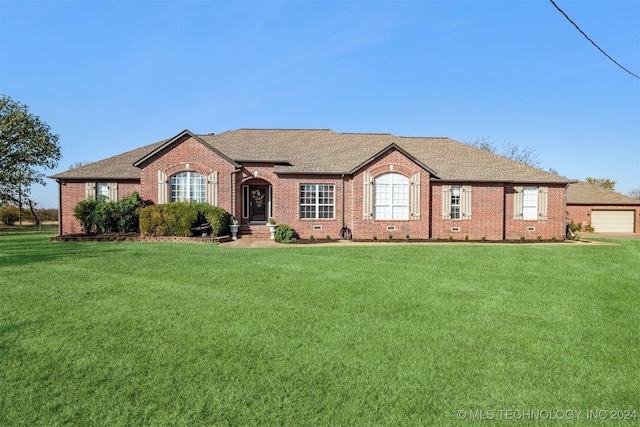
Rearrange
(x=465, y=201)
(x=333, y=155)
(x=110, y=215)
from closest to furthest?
(x=110, y=215) → (x=465, y=201) → (x=333, y=155)

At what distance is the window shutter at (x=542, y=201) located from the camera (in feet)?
69.6

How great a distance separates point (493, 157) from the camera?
918 inches

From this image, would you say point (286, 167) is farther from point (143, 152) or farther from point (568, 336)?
point (568, 336)

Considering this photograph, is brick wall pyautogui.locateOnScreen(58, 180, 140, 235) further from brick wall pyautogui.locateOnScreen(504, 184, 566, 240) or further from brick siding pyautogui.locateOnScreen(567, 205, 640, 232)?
brick siding pyautogui.locateOnScreen(567, 205, 640, 232)

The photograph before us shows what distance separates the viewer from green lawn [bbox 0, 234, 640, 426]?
359 cm

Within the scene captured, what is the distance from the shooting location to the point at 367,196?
65.3ft

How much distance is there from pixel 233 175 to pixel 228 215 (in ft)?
6.87

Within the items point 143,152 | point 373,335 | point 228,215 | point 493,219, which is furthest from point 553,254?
point 143,152

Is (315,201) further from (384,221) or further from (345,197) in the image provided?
(384,221)

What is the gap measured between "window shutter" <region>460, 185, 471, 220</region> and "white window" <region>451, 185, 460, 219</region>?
20 centimetres

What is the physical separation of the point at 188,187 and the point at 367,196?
9.18m

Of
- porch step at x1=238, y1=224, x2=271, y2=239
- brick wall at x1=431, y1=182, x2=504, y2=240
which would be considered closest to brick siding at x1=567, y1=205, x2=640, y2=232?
brick wall at x1=431, y1=182, x2=504, y2=240

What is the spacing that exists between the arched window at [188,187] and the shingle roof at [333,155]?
6.39ft

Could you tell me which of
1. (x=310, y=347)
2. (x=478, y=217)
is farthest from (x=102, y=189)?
(x=478, y=217)
